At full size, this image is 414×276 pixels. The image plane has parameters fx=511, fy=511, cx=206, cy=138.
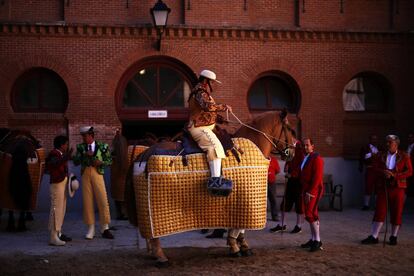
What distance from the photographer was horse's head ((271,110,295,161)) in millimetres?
8531

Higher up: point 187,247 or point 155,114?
point 155,114

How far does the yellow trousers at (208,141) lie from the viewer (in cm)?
757

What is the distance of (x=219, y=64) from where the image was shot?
15.3 m

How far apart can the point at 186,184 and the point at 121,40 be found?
27.7 feet

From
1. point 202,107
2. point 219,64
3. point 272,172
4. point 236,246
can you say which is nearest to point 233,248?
point 236,246

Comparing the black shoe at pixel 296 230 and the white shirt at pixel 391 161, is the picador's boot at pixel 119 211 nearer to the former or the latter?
the black shoe at pixel 296 230

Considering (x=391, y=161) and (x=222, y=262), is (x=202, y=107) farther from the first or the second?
(x=391, y=161)

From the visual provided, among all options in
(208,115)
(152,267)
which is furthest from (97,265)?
(208,115)

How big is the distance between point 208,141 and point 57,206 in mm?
3546

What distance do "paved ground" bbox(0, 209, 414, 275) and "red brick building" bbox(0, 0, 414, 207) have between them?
4136 millimetres

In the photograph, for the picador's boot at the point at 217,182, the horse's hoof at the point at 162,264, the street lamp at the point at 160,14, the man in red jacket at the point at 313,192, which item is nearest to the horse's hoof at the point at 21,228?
the horse's hoof at the point at 162,264

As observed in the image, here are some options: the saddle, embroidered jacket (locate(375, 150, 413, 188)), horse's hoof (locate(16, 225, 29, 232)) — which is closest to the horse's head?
the saddle

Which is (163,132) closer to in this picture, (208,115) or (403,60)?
(403,60)

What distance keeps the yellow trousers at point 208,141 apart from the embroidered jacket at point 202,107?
0.09 m
